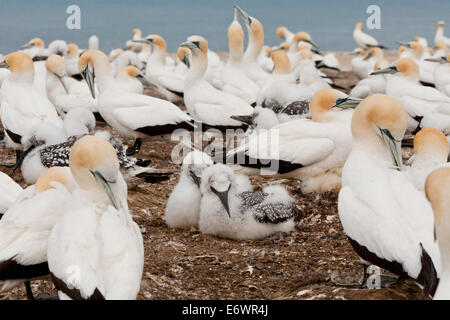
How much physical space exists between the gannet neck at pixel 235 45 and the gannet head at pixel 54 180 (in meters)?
7.63

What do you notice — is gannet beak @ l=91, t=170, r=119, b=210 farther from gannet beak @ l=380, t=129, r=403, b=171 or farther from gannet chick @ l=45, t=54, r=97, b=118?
gannet chick @ l=45, t=54, r=97, b=118

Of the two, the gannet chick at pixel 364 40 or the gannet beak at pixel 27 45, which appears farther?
the gannet chick at pixel 364 40

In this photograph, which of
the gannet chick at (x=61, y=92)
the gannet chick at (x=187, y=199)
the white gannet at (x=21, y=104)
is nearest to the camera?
the gannet chick at (x=187, y=199)

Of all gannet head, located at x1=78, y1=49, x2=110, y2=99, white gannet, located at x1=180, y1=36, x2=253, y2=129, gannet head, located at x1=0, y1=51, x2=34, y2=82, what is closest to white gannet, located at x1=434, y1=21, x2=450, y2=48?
white gannet, located at x1=180, y1=36, x2=253, y2=129

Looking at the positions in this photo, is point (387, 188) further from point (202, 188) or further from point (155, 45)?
point (155, 45)

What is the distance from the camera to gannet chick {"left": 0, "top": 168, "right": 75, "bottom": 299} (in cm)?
367

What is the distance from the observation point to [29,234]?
12.3 ft

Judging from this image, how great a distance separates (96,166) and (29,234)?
55 cm

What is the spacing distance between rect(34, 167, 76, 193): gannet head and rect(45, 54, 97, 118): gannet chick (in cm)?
521

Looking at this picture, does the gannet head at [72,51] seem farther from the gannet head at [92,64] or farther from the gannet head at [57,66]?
the gannet head at [92,64]

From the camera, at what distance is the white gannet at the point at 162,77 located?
11.9 m

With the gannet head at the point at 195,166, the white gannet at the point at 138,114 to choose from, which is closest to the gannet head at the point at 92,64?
the white gannet at the point at 138,114

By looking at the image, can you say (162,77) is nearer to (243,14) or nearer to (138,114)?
(243,14)

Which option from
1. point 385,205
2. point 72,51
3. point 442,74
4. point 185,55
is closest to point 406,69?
point 442,74
